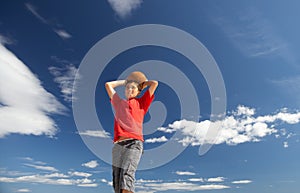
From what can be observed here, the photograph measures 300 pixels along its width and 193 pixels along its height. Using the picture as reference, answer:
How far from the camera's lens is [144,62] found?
20.4 feet

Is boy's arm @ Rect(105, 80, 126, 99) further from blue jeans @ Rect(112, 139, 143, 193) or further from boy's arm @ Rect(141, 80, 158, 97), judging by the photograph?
blue jeans @ Rect(112, 139, 143, 193)

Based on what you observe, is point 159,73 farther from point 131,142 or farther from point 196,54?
point 131,142

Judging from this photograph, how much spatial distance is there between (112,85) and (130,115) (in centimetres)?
65

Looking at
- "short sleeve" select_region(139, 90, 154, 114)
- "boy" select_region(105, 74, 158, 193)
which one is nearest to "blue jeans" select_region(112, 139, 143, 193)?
"boy" select_region(105, 74, 158, 193)

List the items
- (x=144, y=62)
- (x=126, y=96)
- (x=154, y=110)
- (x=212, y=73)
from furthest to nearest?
(x=144, y=62) → (x=212, y=73) → (x=154, y=110) → (x=126, y=96)

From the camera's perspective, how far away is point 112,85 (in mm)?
4516

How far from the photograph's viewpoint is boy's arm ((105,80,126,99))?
14.5ft

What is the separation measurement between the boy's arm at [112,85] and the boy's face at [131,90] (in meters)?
0.18

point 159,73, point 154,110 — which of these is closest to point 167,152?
point 154,110

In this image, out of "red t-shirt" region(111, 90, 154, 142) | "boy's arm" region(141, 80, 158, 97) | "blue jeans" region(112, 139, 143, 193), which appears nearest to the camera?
"blue jeans" region(112, 139, 143, 193)

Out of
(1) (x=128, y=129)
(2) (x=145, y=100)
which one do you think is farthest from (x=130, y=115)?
(2) (x=145, y=100)

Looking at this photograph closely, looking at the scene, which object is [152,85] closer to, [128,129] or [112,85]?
[112,85]

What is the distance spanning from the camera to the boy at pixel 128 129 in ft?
11.9

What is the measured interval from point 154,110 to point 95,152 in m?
1.28
